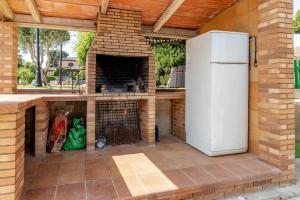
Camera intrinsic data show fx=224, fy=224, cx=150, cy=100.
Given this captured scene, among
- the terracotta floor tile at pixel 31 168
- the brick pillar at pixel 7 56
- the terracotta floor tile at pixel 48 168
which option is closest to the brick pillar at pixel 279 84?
the terracotta floor tile at pixel 48 168

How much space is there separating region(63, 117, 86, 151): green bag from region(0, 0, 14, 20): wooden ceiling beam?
7.84 ft

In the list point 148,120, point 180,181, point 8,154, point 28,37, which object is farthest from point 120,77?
point 28,37

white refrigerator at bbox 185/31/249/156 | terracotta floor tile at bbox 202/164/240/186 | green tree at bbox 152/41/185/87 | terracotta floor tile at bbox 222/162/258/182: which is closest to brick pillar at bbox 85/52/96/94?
white refrigerator at bbox 185/31/249/156

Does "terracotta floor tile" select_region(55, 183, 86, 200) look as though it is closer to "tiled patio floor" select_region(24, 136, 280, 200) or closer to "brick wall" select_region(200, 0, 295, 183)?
"tiled patio floor" select_region(24, 136, 280, 200)

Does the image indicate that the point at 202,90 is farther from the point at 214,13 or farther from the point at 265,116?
the point at 214,13

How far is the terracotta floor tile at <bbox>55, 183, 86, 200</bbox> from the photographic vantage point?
2369mm

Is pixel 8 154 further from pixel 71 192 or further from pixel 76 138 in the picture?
pixel 76 138

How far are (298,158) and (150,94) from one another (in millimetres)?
2915

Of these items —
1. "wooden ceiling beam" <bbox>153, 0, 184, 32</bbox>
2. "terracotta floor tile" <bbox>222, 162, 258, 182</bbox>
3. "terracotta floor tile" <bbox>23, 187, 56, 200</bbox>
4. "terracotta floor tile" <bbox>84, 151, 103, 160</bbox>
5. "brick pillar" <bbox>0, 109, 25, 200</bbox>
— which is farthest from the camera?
"wooden ceiling beam" <bbox>153, 0, 184, 32</bbox>

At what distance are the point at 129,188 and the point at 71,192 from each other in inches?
25.3

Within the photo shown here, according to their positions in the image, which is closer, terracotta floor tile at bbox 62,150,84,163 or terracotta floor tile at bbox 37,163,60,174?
terracotta floor tile at bbox 37,163,60,174

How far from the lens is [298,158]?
3984 mm

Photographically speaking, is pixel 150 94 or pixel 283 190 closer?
pixel 283 190

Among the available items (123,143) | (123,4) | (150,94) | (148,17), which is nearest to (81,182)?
(123,143)
